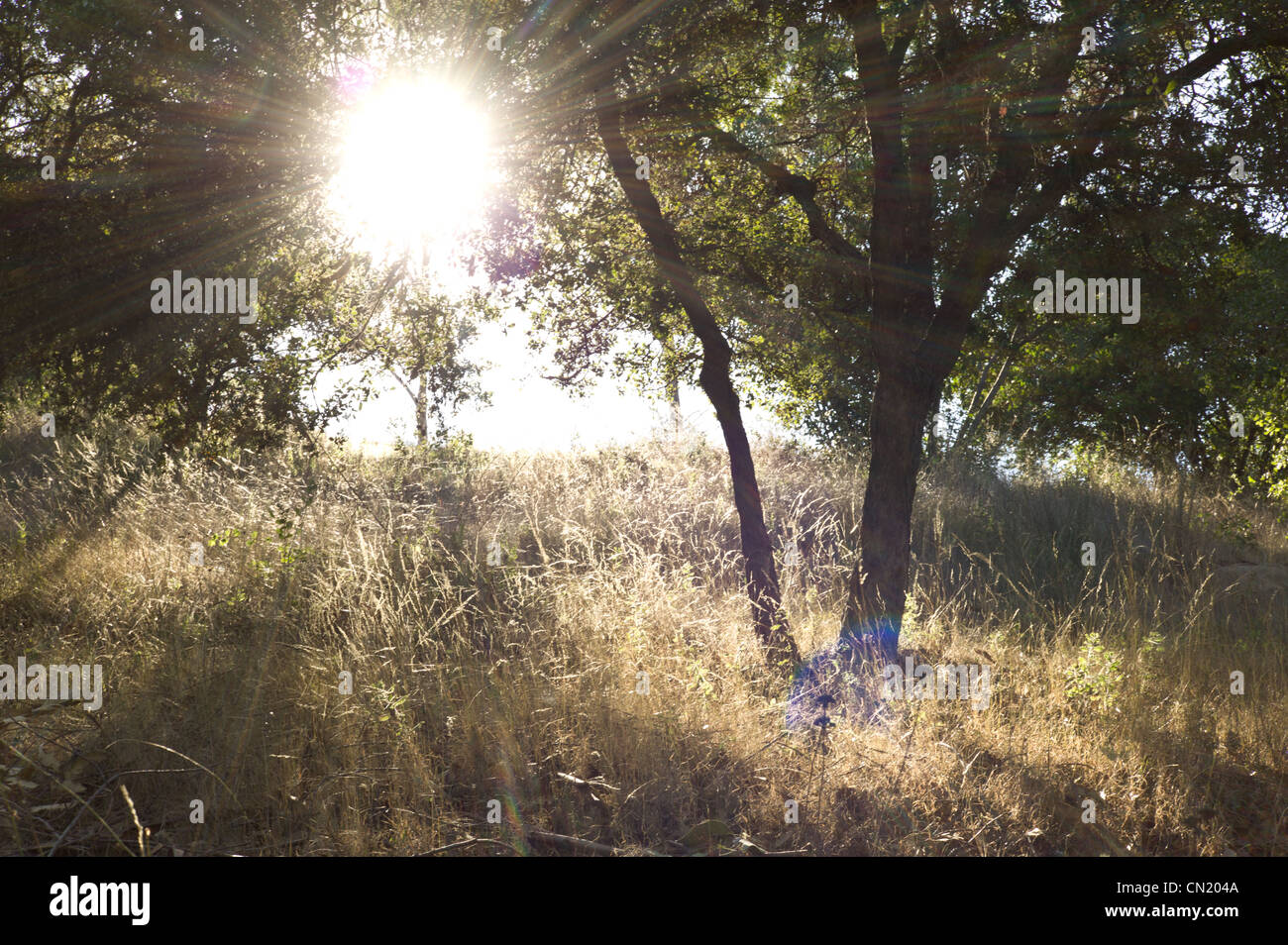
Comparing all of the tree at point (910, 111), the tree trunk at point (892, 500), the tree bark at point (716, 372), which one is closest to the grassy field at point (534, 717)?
the tree bark at point (716, 372)

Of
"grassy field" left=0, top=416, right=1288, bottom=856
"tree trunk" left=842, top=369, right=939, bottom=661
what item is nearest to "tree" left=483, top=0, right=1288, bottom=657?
"tree trunk" left=842, top=369, right=939, bottom=661

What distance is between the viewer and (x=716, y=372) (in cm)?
719

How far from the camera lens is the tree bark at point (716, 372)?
21.6 ft

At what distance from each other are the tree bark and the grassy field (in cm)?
28

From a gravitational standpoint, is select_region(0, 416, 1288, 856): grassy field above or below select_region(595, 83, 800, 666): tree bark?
below

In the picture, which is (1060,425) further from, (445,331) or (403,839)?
(403,839)

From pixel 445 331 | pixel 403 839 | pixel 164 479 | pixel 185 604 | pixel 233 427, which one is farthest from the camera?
pixel 164 479

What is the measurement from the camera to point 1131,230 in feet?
23.9

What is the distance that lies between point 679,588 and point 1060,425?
13.3m

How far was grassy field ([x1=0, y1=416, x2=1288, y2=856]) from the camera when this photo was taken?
13.7ft

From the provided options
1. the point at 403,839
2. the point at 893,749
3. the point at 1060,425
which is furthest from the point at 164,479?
the point at 1060,425

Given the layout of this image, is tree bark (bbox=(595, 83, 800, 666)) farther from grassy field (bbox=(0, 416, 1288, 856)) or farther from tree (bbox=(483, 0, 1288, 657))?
grassy field (bbox=(0, 416, 1288, 856))

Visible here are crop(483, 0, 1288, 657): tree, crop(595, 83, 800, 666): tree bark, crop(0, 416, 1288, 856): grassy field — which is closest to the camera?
crop(0, 416, 1288, 856): grassy field

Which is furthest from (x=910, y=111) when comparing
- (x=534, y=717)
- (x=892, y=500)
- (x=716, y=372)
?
(x=534, y=717)
